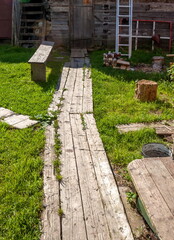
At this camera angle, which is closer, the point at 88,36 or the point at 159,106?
the point at 159,106

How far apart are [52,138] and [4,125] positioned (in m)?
1.02

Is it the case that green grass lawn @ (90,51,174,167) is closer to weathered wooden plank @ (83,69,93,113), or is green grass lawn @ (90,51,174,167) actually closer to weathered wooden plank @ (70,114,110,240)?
weathered wooden plank @ (83,69,93,113)

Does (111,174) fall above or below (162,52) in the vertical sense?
below

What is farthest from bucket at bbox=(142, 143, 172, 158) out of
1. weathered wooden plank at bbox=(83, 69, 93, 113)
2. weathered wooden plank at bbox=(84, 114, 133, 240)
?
weathered wooden plank at bbox=(83, 69, 93, 113)

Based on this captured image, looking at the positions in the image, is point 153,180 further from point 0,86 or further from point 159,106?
point 0,86

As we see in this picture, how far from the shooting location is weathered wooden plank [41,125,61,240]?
2.65 m

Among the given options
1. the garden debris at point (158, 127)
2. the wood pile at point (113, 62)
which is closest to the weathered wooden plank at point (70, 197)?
the garden debris at point (158, 127)

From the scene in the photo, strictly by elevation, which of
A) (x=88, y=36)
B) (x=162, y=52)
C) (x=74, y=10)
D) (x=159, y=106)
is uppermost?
(x=74, y=10)

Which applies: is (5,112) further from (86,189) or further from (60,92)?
(86,189)

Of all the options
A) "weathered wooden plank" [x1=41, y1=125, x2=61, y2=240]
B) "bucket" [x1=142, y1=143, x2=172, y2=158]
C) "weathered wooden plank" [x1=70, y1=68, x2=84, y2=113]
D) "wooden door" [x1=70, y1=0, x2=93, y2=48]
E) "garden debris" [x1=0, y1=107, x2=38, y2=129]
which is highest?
"wooden door" [x1=70, y1=0, x2=93, y2=48]

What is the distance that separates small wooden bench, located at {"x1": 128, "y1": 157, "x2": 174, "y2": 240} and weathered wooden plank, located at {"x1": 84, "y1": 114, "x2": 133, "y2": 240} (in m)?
0.33

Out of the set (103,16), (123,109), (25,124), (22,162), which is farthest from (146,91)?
(103,16)

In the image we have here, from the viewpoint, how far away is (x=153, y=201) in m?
2.36

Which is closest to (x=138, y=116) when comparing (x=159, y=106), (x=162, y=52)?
(x=159, y=106)
